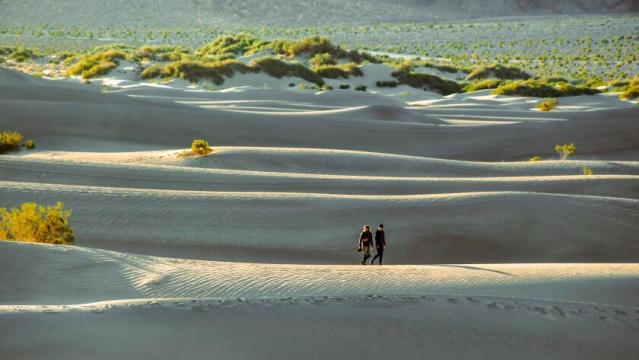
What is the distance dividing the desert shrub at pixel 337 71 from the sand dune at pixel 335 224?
29820 millimetres

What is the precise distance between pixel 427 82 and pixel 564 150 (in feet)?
67.9

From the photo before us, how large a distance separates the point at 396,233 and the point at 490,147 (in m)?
12.3

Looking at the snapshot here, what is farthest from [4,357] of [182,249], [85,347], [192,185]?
[192,185]

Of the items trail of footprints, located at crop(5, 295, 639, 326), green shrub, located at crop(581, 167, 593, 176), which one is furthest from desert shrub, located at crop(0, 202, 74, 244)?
green shrub, located at crop(581, 167, 593, 176)

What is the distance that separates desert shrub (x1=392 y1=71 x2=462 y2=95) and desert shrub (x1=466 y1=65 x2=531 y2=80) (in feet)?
13.5

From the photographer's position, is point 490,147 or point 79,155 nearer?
point 79,155

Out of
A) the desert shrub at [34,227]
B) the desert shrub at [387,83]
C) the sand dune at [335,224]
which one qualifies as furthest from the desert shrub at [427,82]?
the desert shrub at [34,227]

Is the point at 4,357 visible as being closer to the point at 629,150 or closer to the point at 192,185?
the point at 192,185

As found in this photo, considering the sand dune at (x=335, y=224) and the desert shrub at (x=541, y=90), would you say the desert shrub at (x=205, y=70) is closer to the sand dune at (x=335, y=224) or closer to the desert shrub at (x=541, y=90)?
the desert shrub at (x=541, y=90)

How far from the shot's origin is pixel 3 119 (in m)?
23.2

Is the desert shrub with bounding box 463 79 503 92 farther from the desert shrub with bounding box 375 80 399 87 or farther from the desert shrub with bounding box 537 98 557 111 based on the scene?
the desert shrub with bounding box 537 98 557 111

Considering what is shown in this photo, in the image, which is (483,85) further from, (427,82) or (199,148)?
(199,148)

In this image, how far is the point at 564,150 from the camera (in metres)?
24.8

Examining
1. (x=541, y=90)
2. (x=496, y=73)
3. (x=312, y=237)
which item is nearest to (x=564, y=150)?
(x=312, y=237)
